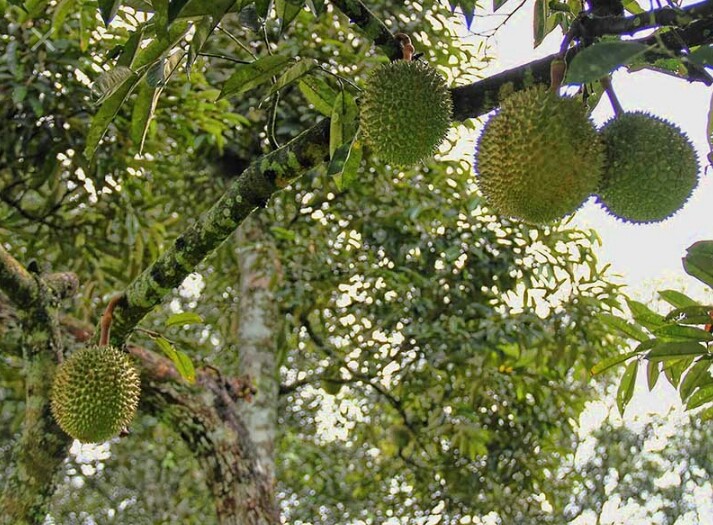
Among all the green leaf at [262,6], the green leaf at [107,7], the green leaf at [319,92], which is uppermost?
the green leaf at [319,92]

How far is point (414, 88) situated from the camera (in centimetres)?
107

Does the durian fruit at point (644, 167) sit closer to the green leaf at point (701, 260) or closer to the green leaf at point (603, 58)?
the green leaf at point (701, 260)

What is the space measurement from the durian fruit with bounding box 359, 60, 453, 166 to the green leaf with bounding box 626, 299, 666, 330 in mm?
478

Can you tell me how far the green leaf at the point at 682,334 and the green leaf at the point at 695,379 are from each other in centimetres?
11

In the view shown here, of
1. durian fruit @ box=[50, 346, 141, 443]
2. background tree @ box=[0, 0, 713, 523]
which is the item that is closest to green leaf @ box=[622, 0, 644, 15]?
background tree @ box=[0, 0, 713, 523]

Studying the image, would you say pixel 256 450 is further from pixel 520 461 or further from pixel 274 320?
pixel 520 461

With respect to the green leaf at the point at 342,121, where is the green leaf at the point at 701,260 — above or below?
below

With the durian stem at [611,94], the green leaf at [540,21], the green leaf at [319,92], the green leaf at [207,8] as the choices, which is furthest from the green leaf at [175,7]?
the green leaf at [540,21]

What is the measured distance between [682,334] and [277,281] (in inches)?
87.5

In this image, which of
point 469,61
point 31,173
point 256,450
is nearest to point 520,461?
point 256,450

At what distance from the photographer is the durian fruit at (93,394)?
1.54 metres

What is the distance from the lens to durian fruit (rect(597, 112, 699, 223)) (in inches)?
40.9

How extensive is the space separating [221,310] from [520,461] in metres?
1.72

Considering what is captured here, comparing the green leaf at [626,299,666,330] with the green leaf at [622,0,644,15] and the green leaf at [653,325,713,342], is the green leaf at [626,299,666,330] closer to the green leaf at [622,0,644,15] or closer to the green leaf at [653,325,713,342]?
the green leaf at [653,325,713,342]
